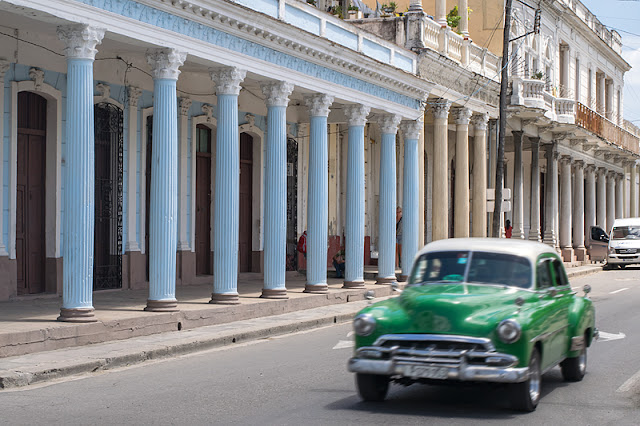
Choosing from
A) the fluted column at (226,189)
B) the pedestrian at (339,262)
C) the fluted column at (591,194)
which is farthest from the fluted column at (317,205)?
the fluted column at (591,194)

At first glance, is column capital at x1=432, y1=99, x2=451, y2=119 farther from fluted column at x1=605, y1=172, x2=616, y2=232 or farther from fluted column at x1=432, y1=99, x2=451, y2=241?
fluted column at x1=605, y1=172, x2=616, y2=232

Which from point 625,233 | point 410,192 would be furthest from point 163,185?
point 625,233

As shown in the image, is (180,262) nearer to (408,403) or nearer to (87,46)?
(87,46)

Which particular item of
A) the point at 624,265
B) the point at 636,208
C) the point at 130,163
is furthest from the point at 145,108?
the point at 636,208

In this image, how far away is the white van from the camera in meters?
38.8

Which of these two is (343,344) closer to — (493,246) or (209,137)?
(493,246)

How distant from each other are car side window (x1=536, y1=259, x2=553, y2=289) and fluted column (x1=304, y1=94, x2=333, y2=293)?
38.1 ft

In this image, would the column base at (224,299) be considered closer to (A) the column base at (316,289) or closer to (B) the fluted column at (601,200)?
(A) the column base at (316,289)

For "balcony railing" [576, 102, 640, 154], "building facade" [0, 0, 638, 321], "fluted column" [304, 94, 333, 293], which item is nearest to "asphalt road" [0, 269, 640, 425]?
"building facade" [0, 0, 638, 321]

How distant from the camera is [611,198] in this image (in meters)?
52.5

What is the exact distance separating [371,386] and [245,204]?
17138 millimetres

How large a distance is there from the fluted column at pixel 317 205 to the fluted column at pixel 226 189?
3681 millimetres

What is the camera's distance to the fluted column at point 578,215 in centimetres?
4487

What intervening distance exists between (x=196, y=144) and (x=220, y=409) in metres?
14.8
